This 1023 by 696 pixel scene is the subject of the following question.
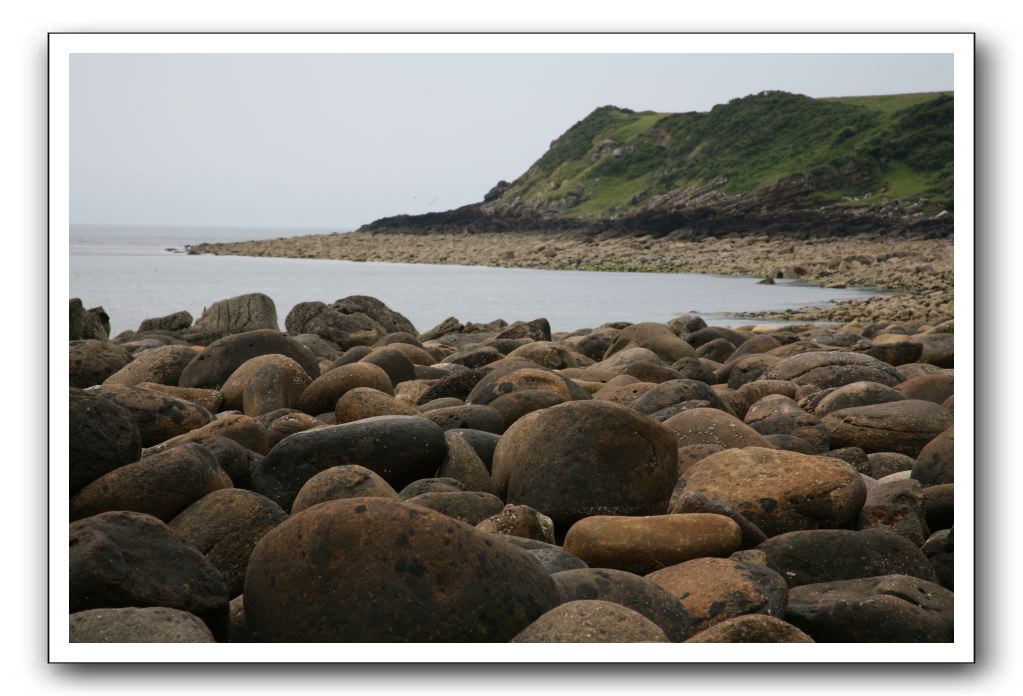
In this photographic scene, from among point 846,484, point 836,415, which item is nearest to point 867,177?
point 836,415

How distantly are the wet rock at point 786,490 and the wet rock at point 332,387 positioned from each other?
3.30 meters

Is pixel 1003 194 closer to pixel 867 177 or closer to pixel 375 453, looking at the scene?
pixel 375 453

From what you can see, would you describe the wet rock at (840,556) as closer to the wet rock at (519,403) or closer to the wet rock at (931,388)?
the wet rock at (519,403)

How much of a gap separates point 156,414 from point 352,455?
1748 mm

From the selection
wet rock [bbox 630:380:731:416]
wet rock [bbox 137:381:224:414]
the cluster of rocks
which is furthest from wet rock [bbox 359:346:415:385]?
wet rock [bbox 630:380:731:416]

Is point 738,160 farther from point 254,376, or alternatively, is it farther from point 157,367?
point 254,376

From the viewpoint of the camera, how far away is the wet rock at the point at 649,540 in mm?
4590

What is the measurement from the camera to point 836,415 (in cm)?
727

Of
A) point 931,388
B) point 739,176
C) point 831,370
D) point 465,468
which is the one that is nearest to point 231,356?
point 465,468

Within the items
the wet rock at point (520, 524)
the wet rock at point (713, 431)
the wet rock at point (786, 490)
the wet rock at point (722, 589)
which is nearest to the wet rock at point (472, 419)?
the wet rock at point (713, 431)

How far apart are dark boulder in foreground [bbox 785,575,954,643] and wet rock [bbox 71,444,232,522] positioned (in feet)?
9.43

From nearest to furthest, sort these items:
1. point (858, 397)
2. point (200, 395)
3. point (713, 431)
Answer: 1. point (713, 431)
2. point (858, 397)
3. point (200, 395)

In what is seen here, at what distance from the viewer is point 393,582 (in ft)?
12.0

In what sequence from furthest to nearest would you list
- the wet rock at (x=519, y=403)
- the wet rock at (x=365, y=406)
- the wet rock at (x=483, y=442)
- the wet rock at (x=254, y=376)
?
the wet rock at (x=254, y=376)
the wet rock at (x=365, y=406)
the wet rock at (x=519, y=403)
the wet rock at (x=483, y=442)
